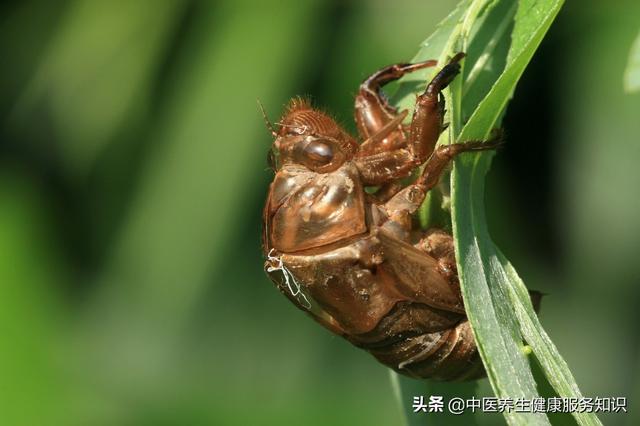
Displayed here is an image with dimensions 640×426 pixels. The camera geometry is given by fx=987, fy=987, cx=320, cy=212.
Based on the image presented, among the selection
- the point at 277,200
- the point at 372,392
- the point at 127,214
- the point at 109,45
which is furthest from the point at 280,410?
the point at 109,45

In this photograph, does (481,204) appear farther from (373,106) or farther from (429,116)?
(373,106)

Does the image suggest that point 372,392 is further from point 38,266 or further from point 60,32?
point 60,32

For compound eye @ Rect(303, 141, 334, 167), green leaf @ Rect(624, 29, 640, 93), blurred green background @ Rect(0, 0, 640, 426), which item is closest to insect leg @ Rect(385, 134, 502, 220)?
compound eye @ Rect(303, 141, 334, 167)

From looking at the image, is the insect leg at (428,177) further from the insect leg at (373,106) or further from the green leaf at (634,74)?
the green leaf at (634,74)

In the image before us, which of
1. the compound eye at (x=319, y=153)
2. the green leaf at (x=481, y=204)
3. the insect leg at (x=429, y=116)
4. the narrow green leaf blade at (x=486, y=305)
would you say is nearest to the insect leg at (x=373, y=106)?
the compound eye at (x=319, y=153)

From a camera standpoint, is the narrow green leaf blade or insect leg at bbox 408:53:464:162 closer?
the narrow green leaf blade

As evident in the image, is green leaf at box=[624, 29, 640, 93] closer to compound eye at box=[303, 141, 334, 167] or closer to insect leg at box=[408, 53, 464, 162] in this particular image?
insect leg at box=[408, 53, 464, 162]

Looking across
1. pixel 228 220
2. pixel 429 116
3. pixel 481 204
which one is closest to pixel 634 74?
pixel 481 204
